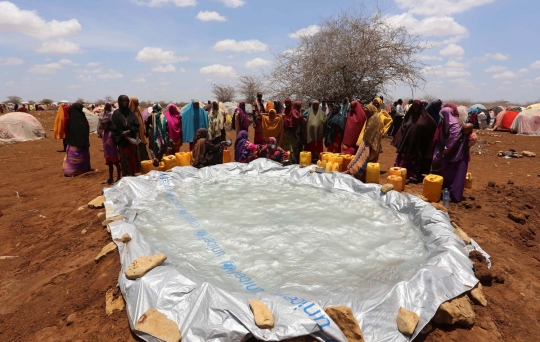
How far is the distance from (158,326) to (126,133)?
3.90 meters

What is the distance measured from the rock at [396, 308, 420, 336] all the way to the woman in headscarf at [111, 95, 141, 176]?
4.54 metres

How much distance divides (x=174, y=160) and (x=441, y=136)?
4245 mm

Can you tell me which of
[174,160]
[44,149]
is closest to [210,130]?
[174,160]

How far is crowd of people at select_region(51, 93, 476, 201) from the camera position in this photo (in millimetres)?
4617

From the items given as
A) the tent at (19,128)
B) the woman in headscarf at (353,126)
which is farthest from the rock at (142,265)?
the tent at (19,128)

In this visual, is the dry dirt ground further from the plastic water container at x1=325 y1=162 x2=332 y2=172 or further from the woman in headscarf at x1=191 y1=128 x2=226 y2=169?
the woman in headscarf at x1=191 y1=128 x2=226 y2=169

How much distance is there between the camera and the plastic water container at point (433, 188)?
425cm

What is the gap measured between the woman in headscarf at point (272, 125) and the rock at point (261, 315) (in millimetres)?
4627

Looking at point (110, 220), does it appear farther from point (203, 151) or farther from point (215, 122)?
point (215, 122)

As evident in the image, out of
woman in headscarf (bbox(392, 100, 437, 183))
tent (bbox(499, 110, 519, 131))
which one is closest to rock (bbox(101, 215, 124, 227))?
woman in headscarf (bbox(392, 100, 437, 183))

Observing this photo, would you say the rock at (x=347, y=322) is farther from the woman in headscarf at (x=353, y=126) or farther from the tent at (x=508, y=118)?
the tent at (x=508, y=118)

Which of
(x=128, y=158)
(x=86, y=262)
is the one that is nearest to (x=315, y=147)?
(x=128, y=158)

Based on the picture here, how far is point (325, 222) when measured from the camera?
3.60m

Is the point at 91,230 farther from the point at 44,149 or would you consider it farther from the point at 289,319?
the point at 44,149
